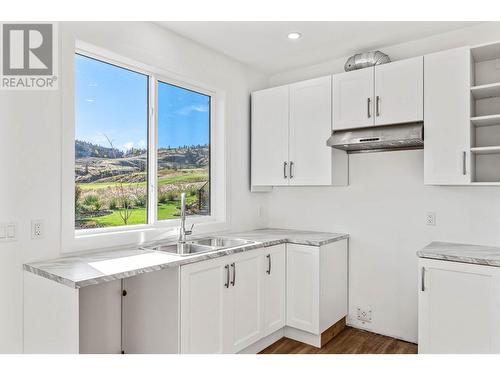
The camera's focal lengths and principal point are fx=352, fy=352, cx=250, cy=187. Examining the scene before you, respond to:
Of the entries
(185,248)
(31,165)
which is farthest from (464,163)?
(31,165)

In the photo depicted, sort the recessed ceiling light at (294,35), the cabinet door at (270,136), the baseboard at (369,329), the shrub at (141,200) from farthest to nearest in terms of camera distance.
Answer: the cabinet door at (270,136) < the baseboard at (369,329) < the recessed ceiling light at (294,35) < the shrub at (141,200)

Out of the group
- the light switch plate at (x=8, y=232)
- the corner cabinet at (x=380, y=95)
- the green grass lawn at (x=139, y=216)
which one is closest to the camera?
the light switch plate at (x=8, y=232)

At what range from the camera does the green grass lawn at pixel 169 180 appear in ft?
8.12

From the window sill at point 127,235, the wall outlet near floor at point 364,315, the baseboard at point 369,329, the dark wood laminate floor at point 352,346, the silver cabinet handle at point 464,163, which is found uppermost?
the silver cabinet handle at point 464,163

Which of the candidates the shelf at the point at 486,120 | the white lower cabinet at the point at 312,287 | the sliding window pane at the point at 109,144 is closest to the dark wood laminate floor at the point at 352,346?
the white lower cabinet at the point at 312,287

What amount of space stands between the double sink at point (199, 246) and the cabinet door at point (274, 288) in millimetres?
241

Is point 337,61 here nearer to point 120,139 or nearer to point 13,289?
point 120,139

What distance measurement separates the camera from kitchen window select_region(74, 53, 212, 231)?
2.44 metres

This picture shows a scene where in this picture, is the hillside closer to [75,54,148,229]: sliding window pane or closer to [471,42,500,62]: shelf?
[75,54,148,229]: sliding window pane

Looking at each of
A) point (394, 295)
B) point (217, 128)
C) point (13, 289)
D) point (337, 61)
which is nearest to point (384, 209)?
point (394, 295)

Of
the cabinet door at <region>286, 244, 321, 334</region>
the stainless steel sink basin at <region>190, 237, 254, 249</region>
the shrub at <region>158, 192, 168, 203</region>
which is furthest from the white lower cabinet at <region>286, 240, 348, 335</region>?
the shrub at <region>158, 192, 168, 203</region>

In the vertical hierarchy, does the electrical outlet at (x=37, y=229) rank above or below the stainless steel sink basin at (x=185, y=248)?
above

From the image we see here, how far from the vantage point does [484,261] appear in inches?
86.8

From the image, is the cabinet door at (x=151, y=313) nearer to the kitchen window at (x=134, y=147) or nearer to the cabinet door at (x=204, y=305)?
the cabinet door at (x=204, y=305)
